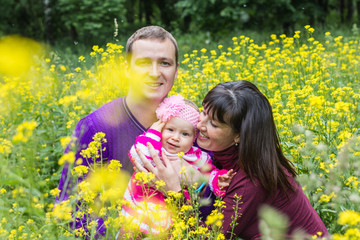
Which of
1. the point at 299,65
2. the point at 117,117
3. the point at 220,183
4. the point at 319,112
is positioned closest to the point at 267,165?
the point at 220,183

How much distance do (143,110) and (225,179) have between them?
0.86m

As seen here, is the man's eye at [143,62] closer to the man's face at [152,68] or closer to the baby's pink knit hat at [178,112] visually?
the man's face at [152,68]

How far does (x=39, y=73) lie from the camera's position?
495 cm

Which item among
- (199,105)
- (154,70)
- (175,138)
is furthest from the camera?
(199,105)

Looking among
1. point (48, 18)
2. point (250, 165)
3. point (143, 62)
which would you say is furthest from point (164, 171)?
point (48, 18)

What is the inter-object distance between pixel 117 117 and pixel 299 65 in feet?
8.17

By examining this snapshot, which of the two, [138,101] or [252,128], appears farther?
[138,101]

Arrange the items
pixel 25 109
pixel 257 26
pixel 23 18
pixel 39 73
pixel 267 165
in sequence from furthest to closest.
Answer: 1. pixel 23 18
2. pixel 257 26
3. pixel 39 73
4. pixel 25 109
5. pixel 267 165

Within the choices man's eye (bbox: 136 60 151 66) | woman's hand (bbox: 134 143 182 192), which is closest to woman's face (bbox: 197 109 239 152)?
woman's hand (bbox: 134 143 182 192)

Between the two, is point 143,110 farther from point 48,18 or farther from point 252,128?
point 48,18

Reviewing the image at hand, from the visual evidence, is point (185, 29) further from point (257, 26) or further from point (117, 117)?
point (117, 117)

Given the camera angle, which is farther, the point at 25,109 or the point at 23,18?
the point at 23,18

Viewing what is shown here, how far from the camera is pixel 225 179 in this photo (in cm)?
214

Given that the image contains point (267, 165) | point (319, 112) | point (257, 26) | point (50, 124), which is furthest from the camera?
point (257, 26)
